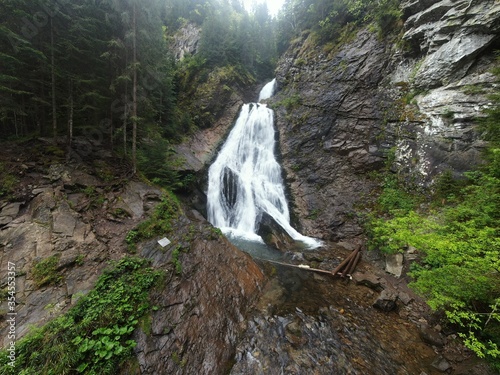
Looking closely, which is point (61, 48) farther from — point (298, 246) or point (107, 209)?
point (298, 246)

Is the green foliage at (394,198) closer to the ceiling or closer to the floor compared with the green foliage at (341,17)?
closer to the floor

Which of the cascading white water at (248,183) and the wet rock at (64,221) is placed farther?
the cascading white water at (248,183)

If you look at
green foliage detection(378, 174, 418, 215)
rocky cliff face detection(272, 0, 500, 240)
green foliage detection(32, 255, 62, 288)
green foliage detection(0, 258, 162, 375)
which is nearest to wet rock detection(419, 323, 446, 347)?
green foliage detection(378, 174, 418, 215)

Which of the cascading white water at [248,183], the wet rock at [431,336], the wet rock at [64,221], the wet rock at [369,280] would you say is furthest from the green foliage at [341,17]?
Result: the wet rock at [64,221]

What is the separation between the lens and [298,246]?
10812 mm

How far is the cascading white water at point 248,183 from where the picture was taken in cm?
1283

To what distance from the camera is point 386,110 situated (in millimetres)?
12938

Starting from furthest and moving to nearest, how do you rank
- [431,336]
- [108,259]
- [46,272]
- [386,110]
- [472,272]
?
[386,110]
[108,259]
[431,336]
[46,272]
[472,272]

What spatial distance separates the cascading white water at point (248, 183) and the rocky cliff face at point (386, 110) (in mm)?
1172

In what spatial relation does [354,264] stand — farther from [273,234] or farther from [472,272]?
[472,272]

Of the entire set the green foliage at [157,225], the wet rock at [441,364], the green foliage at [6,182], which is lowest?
the wet rock at [441,364]

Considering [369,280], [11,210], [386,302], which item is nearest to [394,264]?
[369,280]

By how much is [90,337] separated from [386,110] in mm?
17008

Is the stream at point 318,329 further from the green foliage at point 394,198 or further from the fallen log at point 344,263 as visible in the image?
the green foliage at point 394,198
